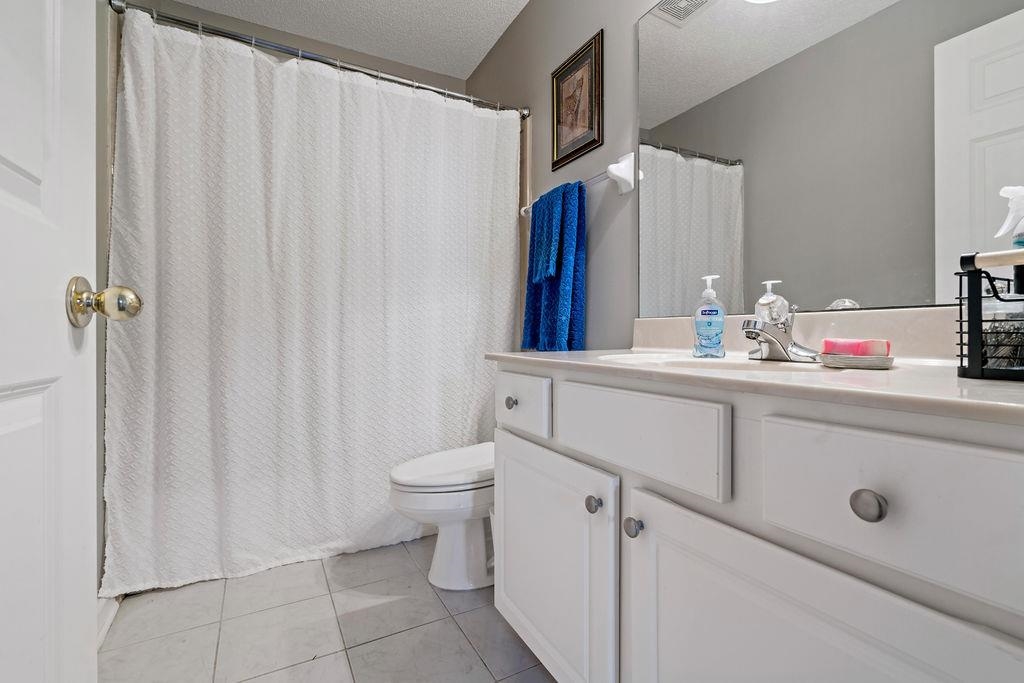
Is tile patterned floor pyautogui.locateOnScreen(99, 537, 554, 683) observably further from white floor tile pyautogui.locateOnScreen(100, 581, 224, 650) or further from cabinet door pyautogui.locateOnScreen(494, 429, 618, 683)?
cabinet door pyautogui.locateOnScreen(494, 429, 618, 683)

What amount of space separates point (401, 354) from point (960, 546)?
1.75m

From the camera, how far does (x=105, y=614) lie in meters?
1.41

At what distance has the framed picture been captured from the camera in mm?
1630

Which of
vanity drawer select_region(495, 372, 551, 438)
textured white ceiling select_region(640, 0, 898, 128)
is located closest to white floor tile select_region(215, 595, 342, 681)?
vanity drawer select_region(495, 372, 551, 438)

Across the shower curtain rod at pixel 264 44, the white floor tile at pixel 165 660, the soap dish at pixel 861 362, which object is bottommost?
the white floor tile at pixel 165 660

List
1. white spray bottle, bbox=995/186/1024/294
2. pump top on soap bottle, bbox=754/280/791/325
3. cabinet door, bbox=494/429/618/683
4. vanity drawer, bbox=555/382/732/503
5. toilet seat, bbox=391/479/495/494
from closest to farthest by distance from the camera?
vanity drawer, bbox=555/382/732/503 → white spray bottle, bbox=995/186/1024/294 → cabinet door, bbox=494/429/618/683 → pump top on soap bottle, bbox=754/280/791/325 → toilet seat, bbox=391/479/495/494

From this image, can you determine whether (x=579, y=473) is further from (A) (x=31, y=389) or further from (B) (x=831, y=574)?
(A) (x=31, y=389)

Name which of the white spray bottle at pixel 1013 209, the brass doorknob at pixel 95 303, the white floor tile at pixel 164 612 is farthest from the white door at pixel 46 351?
the white spray bottle at pixel 1013 209

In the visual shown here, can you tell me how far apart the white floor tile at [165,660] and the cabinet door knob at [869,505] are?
5.00 feet

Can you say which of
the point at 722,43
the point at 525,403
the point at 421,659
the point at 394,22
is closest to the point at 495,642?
the point at 421,659

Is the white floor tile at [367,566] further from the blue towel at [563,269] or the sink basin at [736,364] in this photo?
the sink basin at [736,364]

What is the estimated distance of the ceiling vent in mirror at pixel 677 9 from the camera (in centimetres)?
130

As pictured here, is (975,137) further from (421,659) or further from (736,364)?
(421,659)

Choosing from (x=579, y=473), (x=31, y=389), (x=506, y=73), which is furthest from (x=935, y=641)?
(x=506, y=73)
